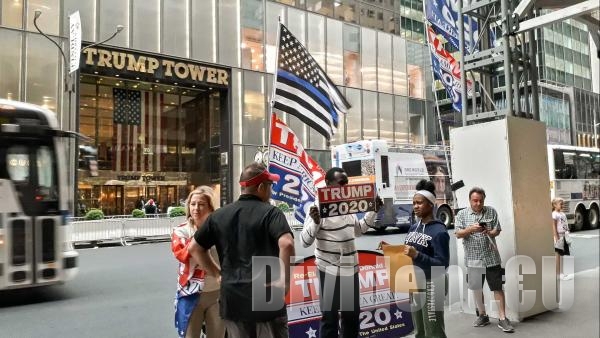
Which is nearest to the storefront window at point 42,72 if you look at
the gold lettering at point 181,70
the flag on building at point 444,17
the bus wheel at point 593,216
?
the gold lettering at point 181,70

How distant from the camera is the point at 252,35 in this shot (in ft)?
99.0

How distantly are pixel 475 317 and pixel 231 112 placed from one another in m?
24.6

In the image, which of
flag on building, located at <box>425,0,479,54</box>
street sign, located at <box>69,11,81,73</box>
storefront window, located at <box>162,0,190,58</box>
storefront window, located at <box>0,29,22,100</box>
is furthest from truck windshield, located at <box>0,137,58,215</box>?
storefront window, located at <box>162,0,190,58</box>

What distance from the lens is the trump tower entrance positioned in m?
27.4

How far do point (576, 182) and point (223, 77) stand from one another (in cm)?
1917

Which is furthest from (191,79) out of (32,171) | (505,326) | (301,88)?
(505,326)

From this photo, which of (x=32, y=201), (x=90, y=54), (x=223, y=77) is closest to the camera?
(x=32, y=201)

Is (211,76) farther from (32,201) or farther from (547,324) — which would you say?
(547,324)

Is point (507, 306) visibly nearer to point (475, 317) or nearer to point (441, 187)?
point (475, 317)

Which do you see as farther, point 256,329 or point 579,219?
point 579,219

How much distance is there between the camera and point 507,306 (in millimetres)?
6145

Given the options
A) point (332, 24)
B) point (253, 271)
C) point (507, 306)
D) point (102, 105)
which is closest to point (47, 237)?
point (253, 271)

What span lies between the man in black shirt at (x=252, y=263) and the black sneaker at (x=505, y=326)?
11.4 feet

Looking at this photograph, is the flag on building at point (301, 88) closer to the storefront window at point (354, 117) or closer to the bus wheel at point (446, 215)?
the bus wheel at point (446, 215)
